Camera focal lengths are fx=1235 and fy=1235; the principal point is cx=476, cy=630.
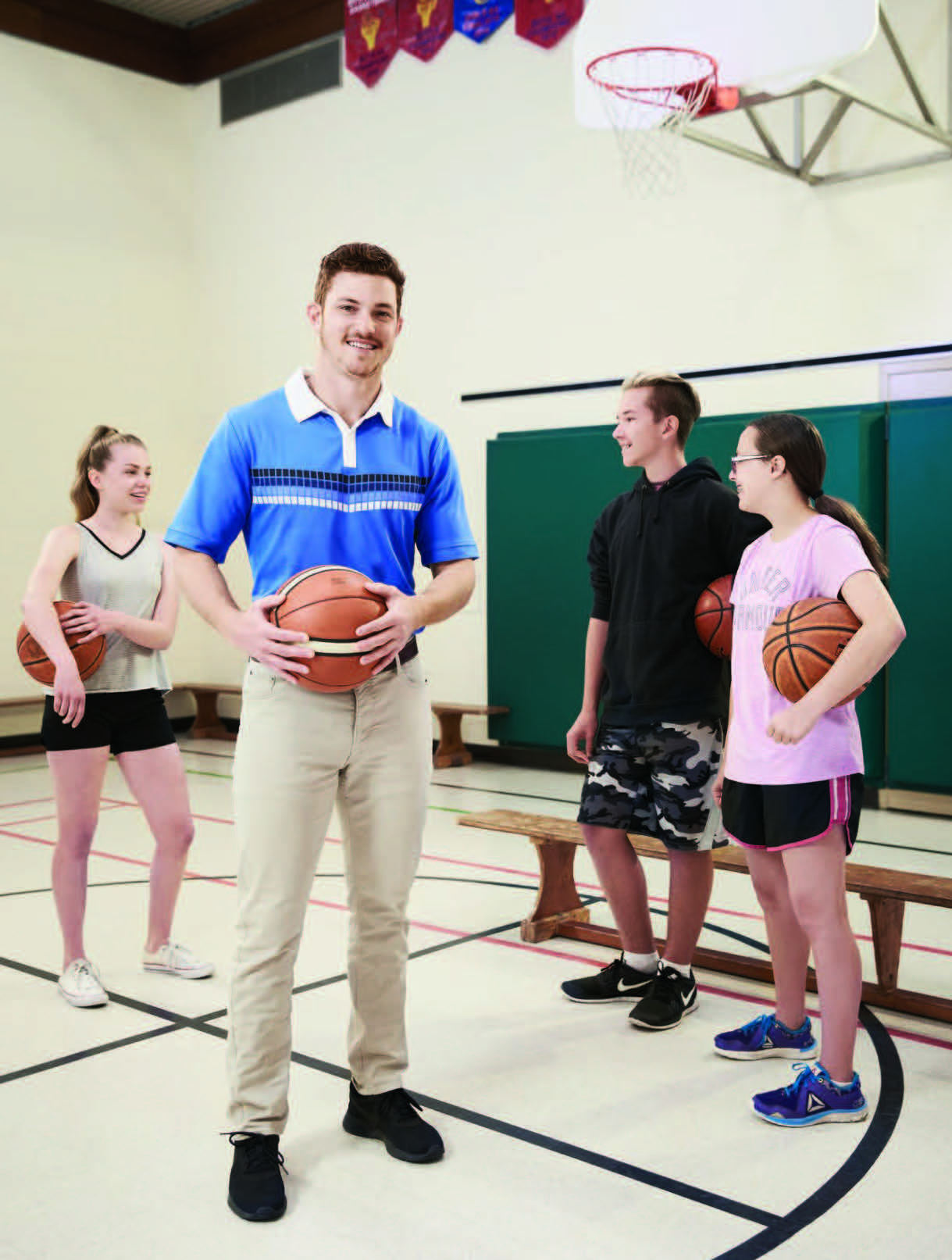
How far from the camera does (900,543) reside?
22.0 feet

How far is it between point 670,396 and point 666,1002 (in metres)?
1.72

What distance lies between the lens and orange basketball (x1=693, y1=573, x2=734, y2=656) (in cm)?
336

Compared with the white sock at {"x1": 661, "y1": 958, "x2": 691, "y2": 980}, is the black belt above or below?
above

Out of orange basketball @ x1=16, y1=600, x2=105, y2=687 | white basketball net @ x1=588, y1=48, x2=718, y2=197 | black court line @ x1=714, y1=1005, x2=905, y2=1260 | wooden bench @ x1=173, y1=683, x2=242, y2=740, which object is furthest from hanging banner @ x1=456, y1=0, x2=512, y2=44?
black court line @ x1=714, y1=1005, x2=905, y2=1260

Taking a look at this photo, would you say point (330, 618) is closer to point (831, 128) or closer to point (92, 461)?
point (92, 461)

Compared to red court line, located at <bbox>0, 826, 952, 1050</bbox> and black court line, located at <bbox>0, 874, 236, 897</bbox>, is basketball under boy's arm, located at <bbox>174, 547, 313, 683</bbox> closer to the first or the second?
red court line, located at <bbox>0, 826, 952, 1050</bbox>

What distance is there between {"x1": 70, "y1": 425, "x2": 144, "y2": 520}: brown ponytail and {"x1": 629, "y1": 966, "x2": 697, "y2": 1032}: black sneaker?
88.0 inches

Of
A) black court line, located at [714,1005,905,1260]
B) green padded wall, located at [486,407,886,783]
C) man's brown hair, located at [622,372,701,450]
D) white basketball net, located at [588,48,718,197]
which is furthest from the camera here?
green padded wall, located at [486,407,886,783]

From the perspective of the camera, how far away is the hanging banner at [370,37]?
9141 mm

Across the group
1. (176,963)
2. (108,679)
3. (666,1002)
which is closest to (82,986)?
(176,963)

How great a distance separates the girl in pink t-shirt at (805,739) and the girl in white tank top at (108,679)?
1773 mm

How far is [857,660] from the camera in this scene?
2596 millimetres

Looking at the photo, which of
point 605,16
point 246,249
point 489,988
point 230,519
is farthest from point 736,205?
point 230,519

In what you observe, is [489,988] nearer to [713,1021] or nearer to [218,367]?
[713,1021]
